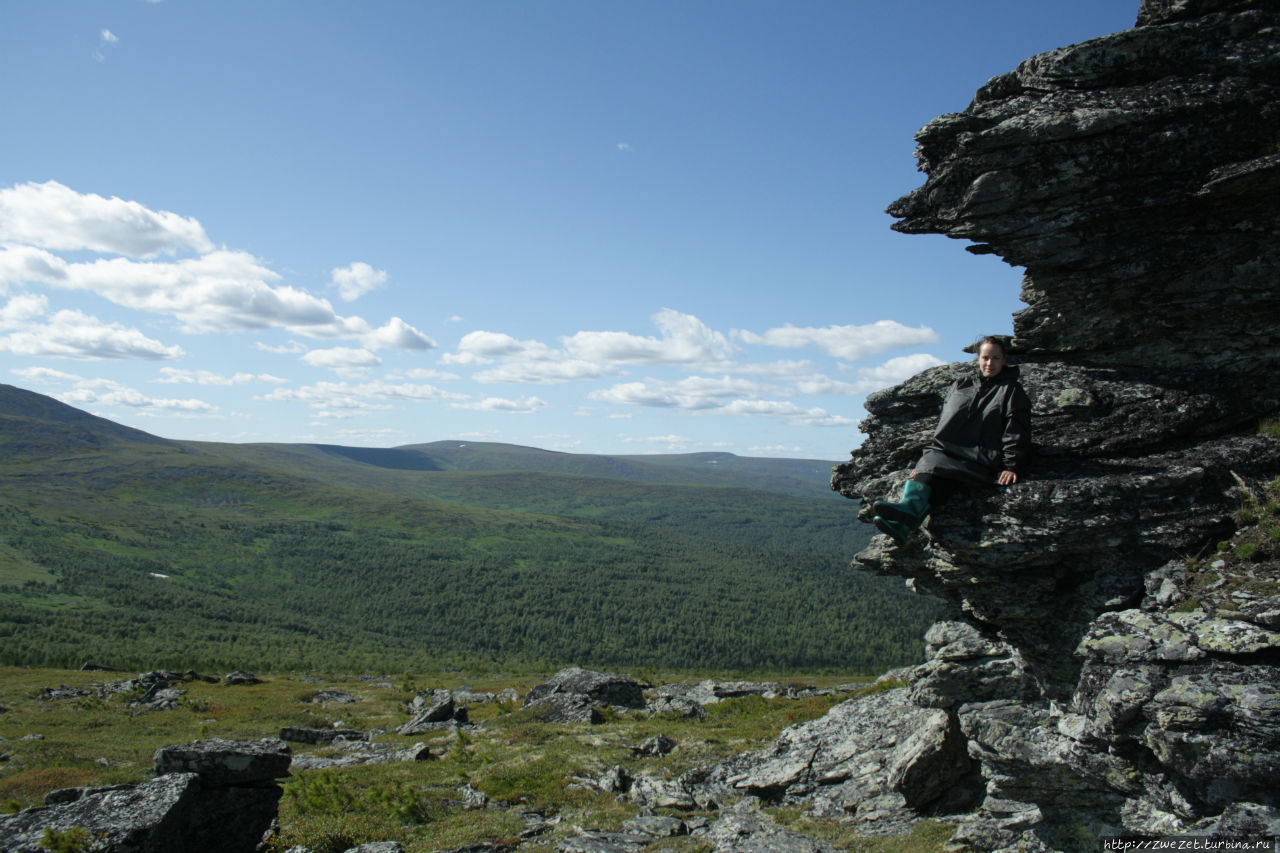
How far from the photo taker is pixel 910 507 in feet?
53.9

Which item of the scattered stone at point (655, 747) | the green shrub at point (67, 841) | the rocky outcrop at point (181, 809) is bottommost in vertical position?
the scattered stone at point (655, 747)

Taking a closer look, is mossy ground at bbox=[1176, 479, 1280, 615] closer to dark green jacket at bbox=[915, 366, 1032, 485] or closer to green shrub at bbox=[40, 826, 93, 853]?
dark green jacket at bbox=[915, 366, 1032, 485]

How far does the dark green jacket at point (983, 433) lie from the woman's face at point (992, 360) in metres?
0.15

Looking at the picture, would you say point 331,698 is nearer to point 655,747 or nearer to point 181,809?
point 655,747

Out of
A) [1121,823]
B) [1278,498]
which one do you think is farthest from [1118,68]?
[1121,823]

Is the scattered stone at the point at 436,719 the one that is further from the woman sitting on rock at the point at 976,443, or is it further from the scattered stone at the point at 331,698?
the woman sitting on rock at the point at 976,443

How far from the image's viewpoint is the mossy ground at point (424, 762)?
22562mm

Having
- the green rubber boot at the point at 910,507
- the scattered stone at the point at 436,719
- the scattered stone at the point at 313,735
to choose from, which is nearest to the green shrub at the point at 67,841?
the green rubber boot at the point at 910,507

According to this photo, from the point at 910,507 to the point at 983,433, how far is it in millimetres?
2698

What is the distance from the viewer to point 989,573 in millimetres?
17453

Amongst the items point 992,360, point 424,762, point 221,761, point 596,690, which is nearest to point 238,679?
point 596,690

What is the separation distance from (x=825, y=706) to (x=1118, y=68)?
134ft

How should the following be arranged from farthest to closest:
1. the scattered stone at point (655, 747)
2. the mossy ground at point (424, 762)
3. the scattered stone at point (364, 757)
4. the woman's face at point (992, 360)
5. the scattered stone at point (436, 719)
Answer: the scattered stone at point (436, 719), the scattered stone at point (364, 757), the scattered stone at point (655, 747), the mossy ground at point (424, 762), the woman's face at point (992, 360)

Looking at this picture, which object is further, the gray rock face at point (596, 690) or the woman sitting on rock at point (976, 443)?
the gray rock face at point (596, 690)
